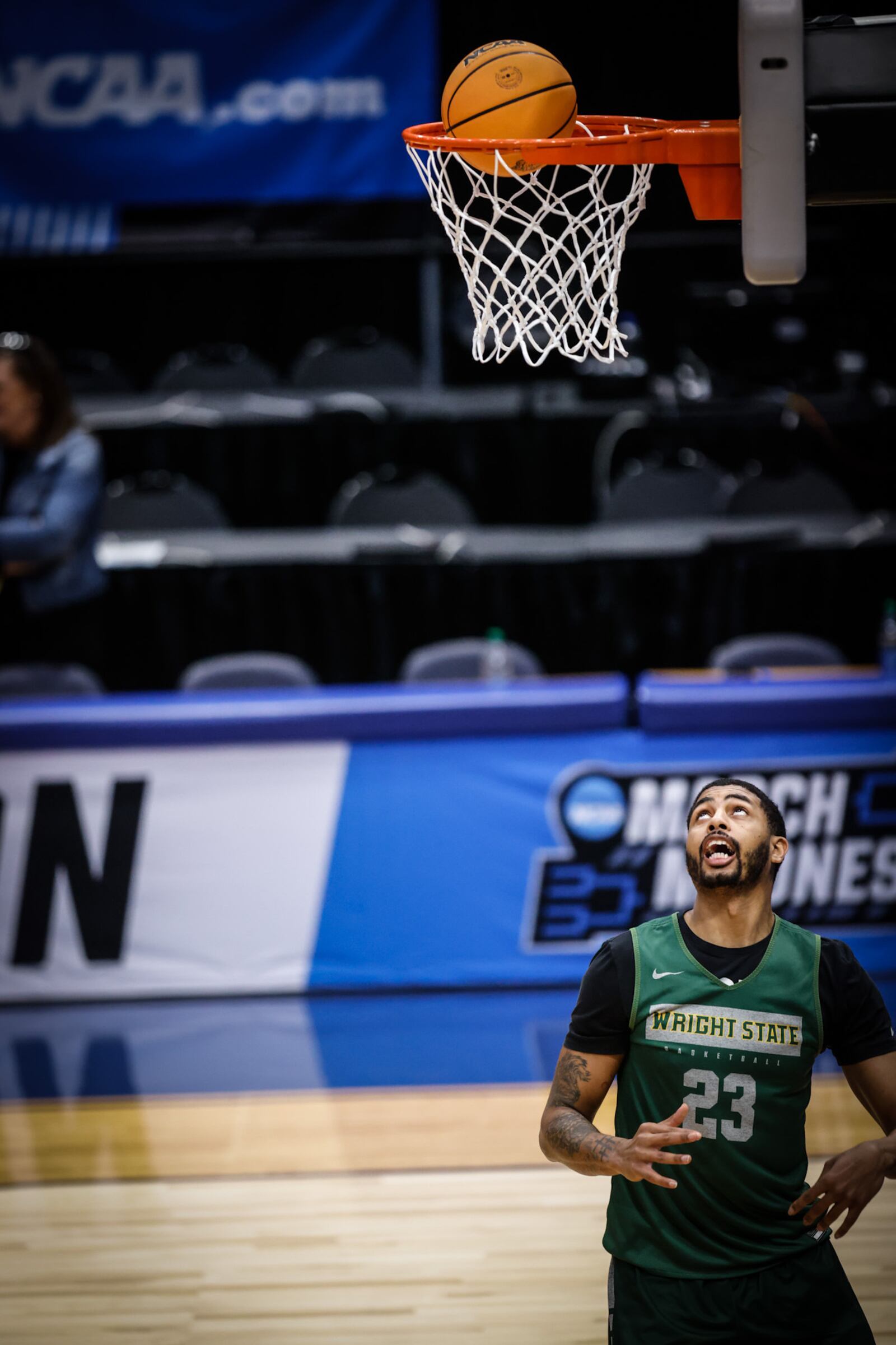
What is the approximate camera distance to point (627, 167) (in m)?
3.86

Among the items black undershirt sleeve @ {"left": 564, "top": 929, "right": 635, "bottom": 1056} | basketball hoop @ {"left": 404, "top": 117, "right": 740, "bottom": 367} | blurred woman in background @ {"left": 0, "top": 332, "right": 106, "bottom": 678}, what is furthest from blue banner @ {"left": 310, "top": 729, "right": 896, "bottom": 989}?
black undershirt sleeve @ {"left": 564, "top": 929, "right": 635, "bottom": 1056}

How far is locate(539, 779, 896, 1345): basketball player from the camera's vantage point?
272cm

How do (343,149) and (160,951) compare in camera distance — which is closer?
(160,951)

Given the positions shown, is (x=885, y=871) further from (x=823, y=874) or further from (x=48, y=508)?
(x=48, y=508)

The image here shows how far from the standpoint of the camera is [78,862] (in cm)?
601

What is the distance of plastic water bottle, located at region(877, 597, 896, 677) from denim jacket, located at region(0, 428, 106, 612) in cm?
335

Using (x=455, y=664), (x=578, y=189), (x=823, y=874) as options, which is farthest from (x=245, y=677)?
(x=578, y=189)

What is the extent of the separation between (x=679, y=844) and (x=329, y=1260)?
2364 millimetres

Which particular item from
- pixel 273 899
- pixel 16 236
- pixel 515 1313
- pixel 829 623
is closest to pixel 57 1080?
pixel 273 899

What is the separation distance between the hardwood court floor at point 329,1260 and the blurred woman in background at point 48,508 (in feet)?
8.46

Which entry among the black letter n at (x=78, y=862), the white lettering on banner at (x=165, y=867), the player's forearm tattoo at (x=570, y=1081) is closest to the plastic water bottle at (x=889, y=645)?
the white lettering on banner at (x=165, y=867)

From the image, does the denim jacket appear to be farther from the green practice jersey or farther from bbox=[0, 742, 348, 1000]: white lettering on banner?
the green practice jersey

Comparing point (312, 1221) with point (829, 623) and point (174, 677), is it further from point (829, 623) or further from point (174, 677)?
point (829, 623)

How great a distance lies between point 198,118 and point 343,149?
2.84 ft
